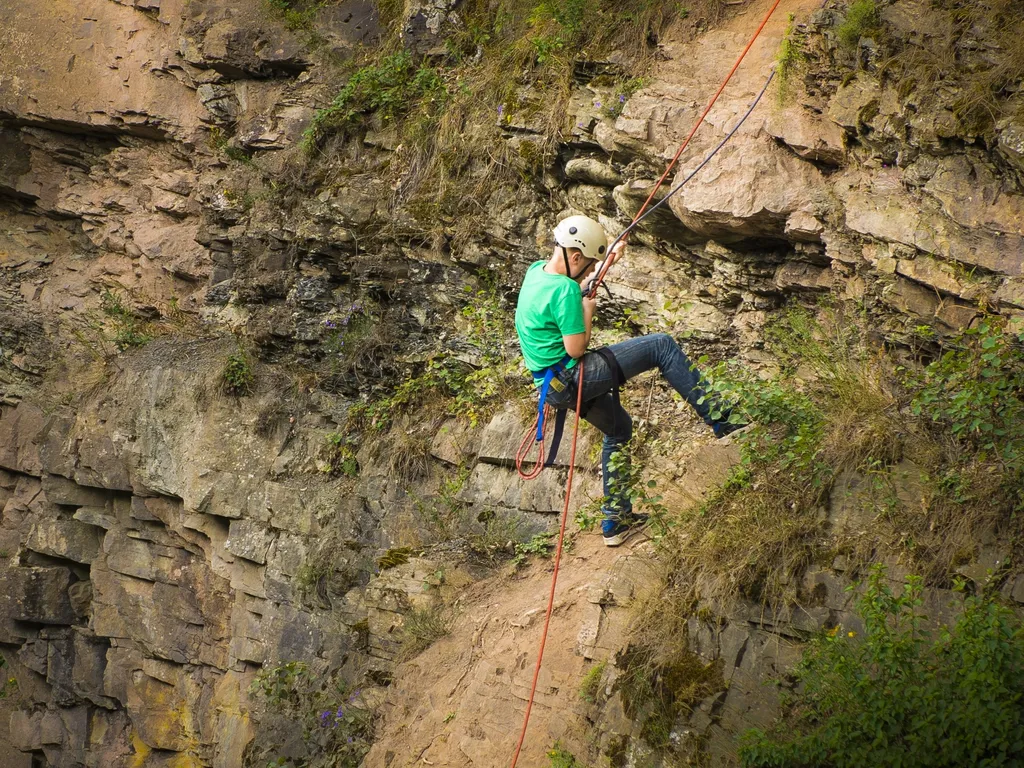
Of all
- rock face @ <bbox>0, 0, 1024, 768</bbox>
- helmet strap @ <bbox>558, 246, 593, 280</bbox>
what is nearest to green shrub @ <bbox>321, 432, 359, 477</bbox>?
rock face @ <bbox>0, 0, 1024, 768</bbox>

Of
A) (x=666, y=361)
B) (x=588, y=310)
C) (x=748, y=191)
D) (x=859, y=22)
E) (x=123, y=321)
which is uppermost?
(x=859, y=22)

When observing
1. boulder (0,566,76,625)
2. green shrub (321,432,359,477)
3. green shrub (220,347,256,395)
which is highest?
green shrub (220,347,256,395)

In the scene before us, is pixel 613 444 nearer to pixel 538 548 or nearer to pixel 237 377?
pixel 538 548

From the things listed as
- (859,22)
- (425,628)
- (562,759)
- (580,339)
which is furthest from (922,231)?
(425,628)

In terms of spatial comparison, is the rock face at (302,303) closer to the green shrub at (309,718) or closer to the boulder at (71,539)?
the boulder at (71,539)

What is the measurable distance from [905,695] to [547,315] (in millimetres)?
3110

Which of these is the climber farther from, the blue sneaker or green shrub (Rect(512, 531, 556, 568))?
green shrub (Rect(512, 531, 556, 568))

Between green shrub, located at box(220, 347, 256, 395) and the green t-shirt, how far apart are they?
→ 4.55 meters

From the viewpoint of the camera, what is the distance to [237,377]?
1063 cm

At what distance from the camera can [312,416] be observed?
411 inches

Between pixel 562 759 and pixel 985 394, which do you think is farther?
pixel 562 759

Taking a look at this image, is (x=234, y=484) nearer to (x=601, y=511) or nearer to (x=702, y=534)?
(x=601, y=511)

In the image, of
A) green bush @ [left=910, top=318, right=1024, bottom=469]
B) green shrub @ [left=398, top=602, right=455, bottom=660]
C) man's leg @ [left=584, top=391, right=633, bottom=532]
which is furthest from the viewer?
green shrub @ [left=398, top=602, right=455, bottom=660]

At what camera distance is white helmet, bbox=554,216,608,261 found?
6.70m
